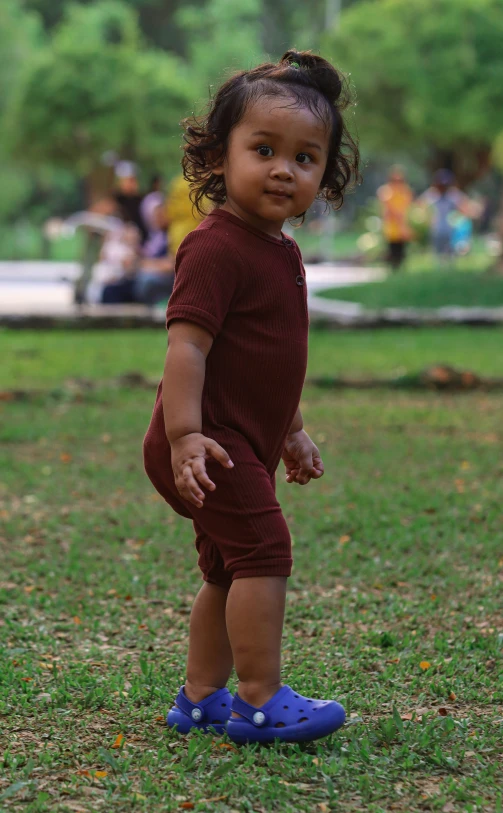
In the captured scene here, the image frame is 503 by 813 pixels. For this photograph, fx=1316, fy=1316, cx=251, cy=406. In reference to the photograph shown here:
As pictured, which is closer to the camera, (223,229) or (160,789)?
(160,789)

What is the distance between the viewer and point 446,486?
242 inches

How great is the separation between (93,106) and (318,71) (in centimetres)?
2672

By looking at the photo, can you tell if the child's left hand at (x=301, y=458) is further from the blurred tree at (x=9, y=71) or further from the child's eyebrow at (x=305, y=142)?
the blurred tree at (x=9, y=71)

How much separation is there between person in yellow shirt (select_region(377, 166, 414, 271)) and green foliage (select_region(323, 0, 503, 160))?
4402 millimetres

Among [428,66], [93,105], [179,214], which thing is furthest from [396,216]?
[179,214]

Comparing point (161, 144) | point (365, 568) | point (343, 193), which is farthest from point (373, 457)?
point (161, 144)

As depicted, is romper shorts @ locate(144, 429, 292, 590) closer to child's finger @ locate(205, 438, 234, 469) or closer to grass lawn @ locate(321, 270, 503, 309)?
child's finger @ locate(205, 438, 234, 469)

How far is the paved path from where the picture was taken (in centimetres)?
1594

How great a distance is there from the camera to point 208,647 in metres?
3.10

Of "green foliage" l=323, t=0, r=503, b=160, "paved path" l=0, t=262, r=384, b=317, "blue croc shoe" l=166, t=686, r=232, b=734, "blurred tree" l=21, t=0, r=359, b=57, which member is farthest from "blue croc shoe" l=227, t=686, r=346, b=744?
"blurred tree" l=21, t=0, r=359, b=57

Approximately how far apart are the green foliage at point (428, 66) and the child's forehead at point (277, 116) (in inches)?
944

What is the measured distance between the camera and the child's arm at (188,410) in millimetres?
2773

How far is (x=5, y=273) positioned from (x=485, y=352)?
57.3 feet

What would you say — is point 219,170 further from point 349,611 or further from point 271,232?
point 349,611
